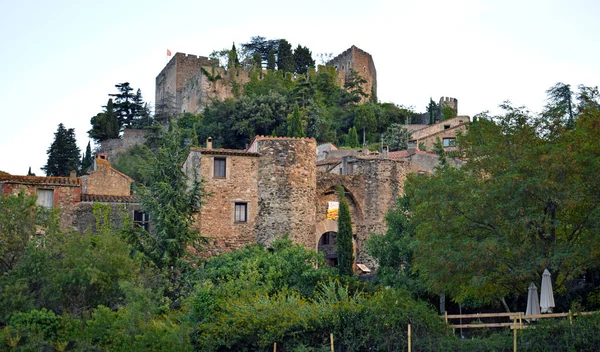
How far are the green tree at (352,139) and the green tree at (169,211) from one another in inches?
1182

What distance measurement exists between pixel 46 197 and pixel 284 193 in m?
10.8

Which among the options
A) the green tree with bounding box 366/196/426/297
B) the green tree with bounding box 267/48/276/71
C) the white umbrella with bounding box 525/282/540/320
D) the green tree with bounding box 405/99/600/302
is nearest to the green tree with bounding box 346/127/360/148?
the green tree with bounding box 267/48/276/71

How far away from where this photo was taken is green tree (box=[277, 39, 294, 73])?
81.1 m

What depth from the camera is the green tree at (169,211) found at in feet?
101

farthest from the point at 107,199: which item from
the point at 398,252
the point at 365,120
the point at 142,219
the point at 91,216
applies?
the point at 365,120

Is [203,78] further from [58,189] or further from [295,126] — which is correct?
[58,189]

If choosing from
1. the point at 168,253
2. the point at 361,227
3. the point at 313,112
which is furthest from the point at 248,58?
the point at 168,253

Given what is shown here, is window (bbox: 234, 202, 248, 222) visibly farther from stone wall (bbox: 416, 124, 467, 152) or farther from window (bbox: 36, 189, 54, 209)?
stone wall (bbox: 416, 124, 467, 152)

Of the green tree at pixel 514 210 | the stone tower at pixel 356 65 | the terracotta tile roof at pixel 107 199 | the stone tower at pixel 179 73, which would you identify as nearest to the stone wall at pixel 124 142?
the stone tower at pixel 179 73

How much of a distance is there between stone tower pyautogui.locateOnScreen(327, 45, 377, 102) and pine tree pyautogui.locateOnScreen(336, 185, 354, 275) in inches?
1887

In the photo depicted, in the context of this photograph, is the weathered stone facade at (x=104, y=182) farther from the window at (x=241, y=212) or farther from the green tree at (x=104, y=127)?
the green tree at (x=104, y=127)

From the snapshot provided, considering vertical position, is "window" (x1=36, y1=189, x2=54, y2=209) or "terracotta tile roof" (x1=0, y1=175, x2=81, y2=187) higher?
"terracotta tile roof" (x1=0, y1=175, x2=81, y2=187)

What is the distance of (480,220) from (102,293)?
1329cm

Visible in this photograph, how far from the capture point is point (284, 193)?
3416cm
